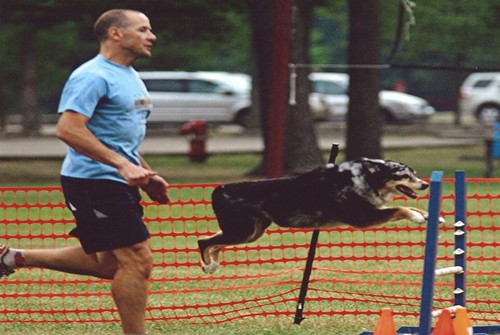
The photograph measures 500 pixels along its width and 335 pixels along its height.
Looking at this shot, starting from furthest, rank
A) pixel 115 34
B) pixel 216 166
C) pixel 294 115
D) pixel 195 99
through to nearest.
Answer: pixel 195 99 < pixel 216 166 < pixel 294 115 < pixel 115 34

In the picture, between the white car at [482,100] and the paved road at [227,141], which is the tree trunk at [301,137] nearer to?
the paved road at [227,141]

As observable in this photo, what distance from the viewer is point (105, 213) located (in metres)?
6.64

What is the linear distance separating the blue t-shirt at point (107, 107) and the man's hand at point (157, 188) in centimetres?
14

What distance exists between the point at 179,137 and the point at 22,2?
590 inches

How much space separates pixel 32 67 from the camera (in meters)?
36.5

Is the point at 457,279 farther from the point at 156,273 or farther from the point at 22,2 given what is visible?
the point at 22,2

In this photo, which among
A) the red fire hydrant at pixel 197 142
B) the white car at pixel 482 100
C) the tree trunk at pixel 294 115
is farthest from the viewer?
the white car at pixel 482 100

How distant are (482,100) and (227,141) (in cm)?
1081

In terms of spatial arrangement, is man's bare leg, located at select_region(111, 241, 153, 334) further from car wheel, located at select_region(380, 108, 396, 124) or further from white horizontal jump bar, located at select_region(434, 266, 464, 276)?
car wheel, located at select_region(380, 108, 396, 124)

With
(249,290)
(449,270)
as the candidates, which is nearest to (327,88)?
(249,290)

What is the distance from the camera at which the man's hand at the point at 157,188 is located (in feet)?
21.3

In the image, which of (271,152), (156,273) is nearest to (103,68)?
(156,273)

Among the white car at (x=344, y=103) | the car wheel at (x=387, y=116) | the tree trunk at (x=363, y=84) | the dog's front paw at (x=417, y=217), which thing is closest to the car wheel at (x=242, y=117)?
the white car at (x=344, y=103)

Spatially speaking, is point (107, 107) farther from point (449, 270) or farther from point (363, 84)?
point (363, 84)
